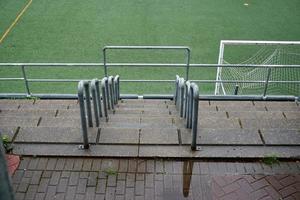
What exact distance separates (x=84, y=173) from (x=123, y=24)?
9.26m

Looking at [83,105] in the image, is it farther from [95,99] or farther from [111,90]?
[111,90]

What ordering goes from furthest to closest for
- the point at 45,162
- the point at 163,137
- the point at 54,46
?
the point at 54,46, the point at 163,137, the point at 45,162

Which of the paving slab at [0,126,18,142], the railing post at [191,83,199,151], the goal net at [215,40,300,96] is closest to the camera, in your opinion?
the railing post at [191,83,199,151]

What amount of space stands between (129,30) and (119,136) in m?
8.07

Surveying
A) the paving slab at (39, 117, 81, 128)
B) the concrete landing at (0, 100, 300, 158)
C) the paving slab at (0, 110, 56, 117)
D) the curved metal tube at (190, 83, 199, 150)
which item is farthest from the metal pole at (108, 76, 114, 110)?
the curved metal tube at (190, 83, 199, 150)

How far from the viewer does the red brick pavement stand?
4551 millimetres

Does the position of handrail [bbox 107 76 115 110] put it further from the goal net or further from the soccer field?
the goal net

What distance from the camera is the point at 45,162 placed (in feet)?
16.5

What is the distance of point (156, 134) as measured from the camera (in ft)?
17.9

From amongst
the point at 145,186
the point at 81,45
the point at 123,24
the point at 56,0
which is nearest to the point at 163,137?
the point at 145,186

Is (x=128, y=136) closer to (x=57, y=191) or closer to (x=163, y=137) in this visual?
(x=163, y=137)

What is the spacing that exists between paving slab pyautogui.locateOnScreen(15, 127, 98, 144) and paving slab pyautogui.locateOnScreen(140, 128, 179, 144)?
→ 0.71 metres

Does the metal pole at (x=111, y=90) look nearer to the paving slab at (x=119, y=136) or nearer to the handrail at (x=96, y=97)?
the handrail at (x=96, y=97)

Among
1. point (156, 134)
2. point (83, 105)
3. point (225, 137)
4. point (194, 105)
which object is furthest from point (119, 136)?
point (225, 137)
